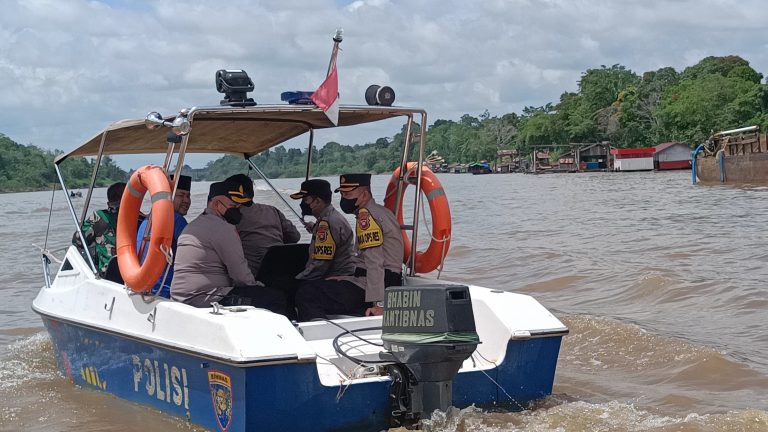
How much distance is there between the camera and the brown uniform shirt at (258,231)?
24.7 feet

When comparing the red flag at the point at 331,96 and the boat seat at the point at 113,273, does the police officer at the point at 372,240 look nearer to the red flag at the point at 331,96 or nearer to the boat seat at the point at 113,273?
the red flag at the point at 331,96

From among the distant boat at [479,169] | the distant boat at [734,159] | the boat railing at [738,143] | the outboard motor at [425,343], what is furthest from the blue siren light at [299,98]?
the distant boat at [479,169]

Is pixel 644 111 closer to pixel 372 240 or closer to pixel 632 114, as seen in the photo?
pixel 632 114

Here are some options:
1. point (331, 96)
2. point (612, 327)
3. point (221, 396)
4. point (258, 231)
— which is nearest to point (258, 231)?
point (258, 231)

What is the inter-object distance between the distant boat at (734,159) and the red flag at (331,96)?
3270cm

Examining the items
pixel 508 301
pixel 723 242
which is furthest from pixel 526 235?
pixel 508 301

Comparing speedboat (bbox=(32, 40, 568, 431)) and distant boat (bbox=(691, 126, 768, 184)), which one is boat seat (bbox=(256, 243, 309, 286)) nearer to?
speedboat (bbox=(32, 40, 568, 431))

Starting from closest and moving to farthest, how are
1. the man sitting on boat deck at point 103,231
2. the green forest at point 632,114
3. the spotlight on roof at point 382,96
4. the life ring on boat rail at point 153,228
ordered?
the life ring on boat rail at point 153,228 → the spotlight on roof at point 382,96 → the man sitting on boat deck at point 103,231 → the green forest at point 632,114

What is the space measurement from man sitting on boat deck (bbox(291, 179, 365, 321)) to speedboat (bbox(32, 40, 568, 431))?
0.81ft

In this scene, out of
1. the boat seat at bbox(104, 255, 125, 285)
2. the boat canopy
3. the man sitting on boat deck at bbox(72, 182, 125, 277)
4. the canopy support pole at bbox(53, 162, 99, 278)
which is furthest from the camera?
the man sitting on boat deck at bbox(72, 182, 125, 277)

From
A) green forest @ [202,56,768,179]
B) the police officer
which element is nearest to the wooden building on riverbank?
green forest @ [202,56,768,179]

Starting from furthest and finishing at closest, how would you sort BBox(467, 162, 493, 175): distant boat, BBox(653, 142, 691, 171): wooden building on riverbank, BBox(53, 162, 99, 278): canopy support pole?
BBox(467, 162, 493, 175): distant boat < BBox(653, 142, 691, 171): wooden building on riverbank < BBox(53, 162, 99, 278): canopy support pole

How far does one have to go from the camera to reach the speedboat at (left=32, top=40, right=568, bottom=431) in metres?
5.08

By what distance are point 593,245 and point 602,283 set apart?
13.8 feet
